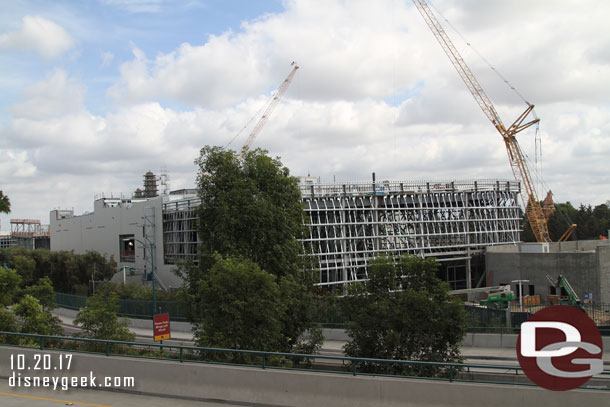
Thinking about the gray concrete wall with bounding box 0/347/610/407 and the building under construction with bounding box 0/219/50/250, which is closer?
the gray concrete wall with bounding box 0/347/610/407

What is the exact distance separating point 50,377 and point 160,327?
18312mm

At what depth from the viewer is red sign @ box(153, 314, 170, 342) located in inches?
1256

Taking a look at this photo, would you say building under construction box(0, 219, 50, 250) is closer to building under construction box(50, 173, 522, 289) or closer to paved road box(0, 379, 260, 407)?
building under construction box(50, 173, 522, 289)

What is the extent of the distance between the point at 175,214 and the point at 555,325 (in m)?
68.3

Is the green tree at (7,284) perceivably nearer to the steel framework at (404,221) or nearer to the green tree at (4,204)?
the green tree at (4,204)

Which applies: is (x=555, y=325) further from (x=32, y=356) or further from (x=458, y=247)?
(x=458, y=247)

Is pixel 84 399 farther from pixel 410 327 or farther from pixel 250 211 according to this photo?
pixel 250 211

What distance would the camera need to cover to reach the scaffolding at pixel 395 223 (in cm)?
7319

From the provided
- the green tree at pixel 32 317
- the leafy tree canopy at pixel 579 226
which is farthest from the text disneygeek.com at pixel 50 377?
the leafy tree canopy at pixel 579 226

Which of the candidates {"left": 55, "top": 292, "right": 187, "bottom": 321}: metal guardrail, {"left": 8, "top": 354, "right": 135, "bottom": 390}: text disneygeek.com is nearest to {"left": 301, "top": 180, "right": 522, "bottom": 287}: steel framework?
{"left": 55, "top": 292, "right": 187, "bottom": 321}: metal guardrail

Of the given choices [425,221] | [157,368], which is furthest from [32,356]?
[425,221]

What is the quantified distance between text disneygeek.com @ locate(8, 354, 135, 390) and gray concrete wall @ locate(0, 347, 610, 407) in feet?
0.43

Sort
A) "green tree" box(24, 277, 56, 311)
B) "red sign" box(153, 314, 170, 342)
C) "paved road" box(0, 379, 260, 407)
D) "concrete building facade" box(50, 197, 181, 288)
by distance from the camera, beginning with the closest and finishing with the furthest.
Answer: "paved road" box(0, 379, 260, 407), "red sign" box(153, 314, 170, 342), "green tree" box(24, 277, 56, 311), "concrete building facade" box(50, 197, 181, 288)

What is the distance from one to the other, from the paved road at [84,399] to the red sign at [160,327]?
1833 cm
